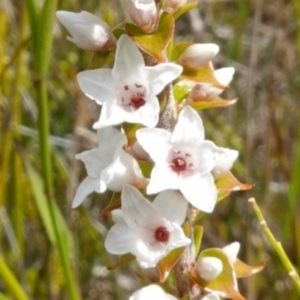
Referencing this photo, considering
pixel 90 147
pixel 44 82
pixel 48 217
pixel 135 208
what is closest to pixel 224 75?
pixel 135 208

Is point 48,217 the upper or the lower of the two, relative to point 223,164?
lower

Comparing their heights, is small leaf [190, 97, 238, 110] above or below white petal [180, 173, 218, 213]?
above

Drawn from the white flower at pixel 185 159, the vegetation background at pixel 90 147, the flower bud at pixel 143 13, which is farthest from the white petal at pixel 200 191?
the vegetation background at pixel 90 147

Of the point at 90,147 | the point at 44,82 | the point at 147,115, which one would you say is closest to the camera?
the point at 147,115

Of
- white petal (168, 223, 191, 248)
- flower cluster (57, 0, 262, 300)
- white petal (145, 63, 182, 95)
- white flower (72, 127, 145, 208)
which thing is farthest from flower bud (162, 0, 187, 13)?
white petal (168, 223, 191, 248)

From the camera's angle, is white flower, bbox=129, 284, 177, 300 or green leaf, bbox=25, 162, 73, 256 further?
green leaf, bbox=25, 162, 73, 256

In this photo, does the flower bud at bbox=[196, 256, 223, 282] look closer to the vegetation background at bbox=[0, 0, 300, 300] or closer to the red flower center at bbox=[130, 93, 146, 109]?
the red flower center at bbox=[130, 93, 146, 109]

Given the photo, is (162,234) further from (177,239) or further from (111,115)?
(111,115)

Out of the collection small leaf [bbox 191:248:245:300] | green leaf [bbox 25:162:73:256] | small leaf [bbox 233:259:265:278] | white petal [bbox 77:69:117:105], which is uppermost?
white petal [bbox 77:69:117:105]

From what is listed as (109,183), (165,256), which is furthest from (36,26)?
(165,256)
